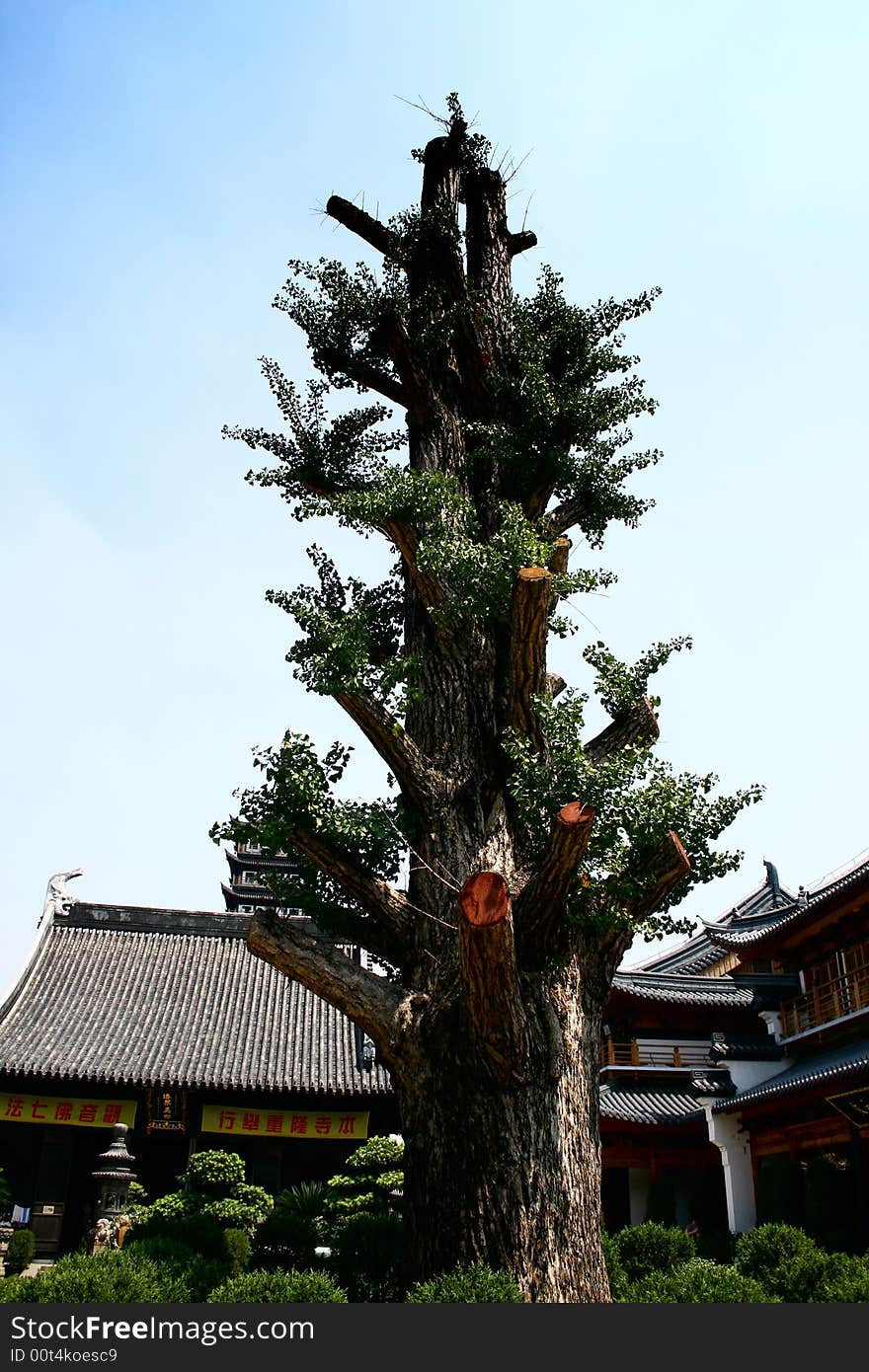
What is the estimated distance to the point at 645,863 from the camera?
6176mm

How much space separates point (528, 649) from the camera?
21.9 feet

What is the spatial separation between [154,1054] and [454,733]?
45.9 feet

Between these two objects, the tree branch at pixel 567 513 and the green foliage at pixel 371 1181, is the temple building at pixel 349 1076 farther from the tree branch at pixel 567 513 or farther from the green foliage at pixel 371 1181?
the tree branch at pixel 567 513

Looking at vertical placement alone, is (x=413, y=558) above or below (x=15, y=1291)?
above

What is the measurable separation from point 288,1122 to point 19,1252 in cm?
474

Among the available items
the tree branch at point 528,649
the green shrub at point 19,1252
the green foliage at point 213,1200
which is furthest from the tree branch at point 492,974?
the green shrub at point 19,1252

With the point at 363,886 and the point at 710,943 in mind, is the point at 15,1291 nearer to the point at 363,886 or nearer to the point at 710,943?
the point at 363,886

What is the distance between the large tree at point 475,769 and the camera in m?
5.40

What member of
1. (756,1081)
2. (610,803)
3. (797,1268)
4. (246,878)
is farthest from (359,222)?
(246,878)

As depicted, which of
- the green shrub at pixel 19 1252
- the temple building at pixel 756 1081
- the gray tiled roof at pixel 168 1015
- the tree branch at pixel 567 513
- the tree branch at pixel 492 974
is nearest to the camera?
the tree branch at pixel 492 974

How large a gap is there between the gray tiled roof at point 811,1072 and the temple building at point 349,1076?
0.19ft

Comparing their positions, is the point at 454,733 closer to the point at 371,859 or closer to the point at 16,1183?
the point at 371,859

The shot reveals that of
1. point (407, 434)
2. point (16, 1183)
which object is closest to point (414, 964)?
point (407, 434)

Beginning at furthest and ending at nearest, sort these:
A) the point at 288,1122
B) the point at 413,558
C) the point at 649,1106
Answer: the point at 649,1106 → the point at 288,1122 → the point at 413,558
